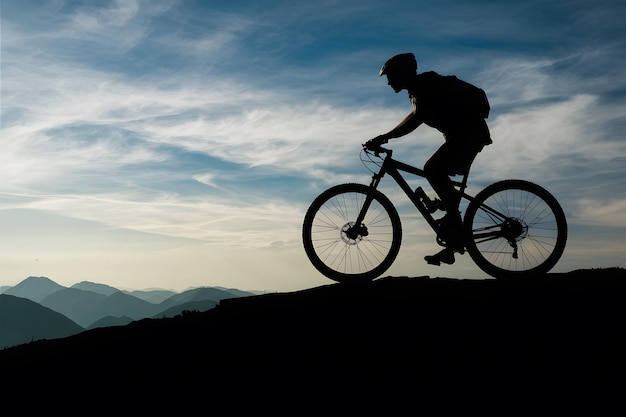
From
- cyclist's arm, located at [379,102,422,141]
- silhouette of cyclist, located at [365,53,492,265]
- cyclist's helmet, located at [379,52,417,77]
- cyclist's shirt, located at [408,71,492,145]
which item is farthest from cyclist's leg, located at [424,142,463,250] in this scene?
cyclist's helmet, located at [379,52,417,77]

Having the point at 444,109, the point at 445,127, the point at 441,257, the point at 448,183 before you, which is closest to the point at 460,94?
the point at 444,109

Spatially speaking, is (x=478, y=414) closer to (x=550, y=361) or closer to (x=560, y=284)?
(x=550, y=361)

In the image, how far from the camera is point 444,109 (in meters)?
9.02

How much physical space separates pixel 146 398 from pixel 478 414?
14.3 ft

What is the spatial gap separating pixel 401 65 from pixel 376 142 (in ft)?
4.45

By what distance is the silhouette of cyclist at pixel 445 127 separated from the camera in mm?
8938

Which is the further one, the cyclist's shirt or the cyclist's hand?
the cyclist's hand

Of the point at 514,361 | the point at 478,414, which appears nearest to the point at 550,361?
the point at 514,361

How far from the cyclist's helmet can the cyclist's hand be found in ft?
3.65

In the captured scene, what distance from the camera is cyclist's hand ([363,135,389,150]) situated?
947 centimetres

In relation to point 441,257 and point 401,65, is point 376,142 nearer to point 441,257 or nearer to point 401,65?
point 401,65

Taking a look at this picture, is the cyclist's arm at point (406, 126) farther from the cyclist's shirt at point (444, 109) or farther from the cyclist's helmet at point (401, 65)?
the cyclist's helmet at point (401, 65)

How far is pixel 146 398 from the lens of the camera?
295 inches

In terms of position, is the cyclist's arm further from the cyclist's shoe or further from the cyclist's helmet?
the cyclist's shoe
